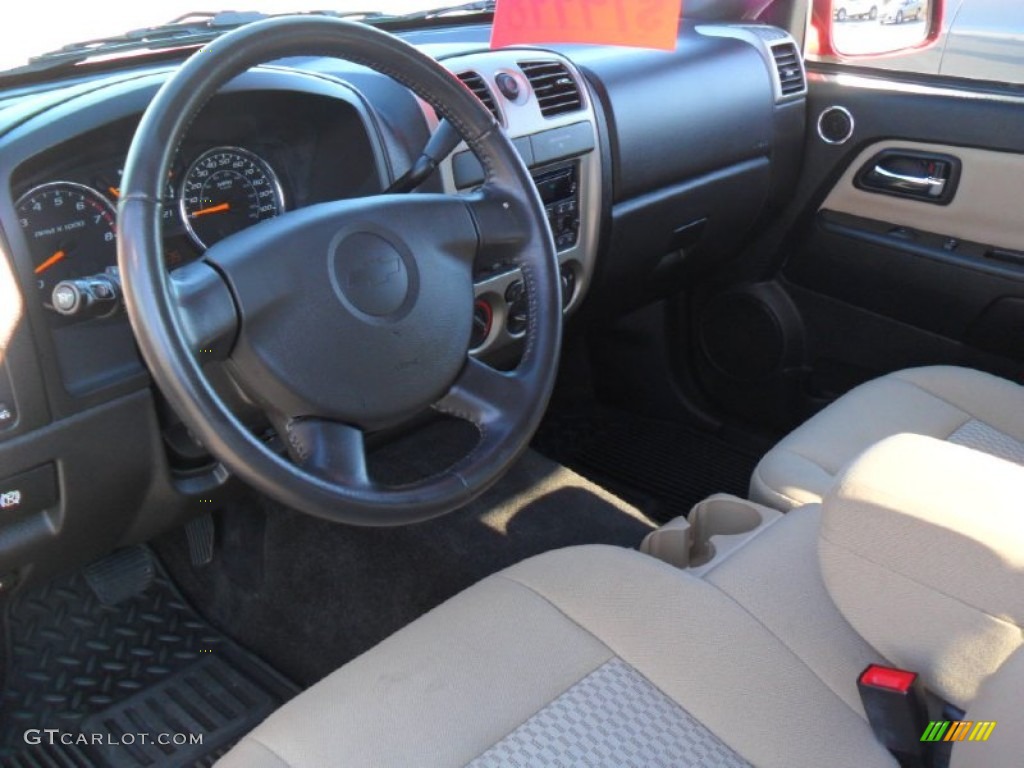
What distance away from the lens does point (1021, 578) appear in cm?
98

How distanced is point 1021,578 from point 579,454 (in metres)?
1.60

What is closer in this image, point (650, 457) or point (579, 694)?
point (579, 694)

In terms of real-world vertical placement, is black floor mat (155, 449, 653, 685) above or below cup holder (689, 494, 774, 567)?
below

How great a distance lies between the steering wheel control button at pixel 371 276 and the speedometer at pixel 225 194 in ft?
0.89

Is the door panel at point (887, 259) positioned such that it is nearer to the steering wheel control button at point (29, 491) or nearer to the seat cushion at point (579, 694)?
the seat cushion at point (579, 694)

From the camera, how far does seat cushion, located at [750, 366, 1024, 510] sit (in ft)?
5.32

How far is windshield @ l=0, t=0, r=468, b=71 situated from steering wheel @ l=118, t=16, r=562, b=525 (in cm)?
55

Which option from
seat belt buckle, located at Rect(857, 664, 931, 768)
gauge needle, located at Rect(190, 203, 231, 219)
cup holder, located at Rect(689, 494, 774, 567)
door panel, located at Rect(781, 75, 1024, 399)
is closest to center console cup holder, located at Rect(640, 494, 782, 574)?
cup holder, located at Rect(689, 494, 774, 567)

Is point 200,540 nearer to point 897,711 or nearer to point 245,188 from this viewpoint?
point 245,188

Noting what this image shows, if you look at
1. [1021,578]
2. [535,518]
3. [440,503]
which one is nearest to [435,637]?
[440,503]

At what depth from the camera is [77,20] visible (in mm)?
1603

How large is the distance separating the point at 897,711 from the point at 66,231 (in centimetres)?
101

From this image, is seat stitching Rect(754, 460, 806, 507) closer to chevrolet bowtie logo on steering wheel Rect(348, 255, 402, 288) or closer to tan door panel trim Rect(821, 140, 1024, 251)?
chevrolet bowtie logo on steering wheel Rect(348, 255, 402, 288)

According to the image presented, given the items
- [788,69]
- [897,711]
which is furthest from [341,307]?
[788,69]
